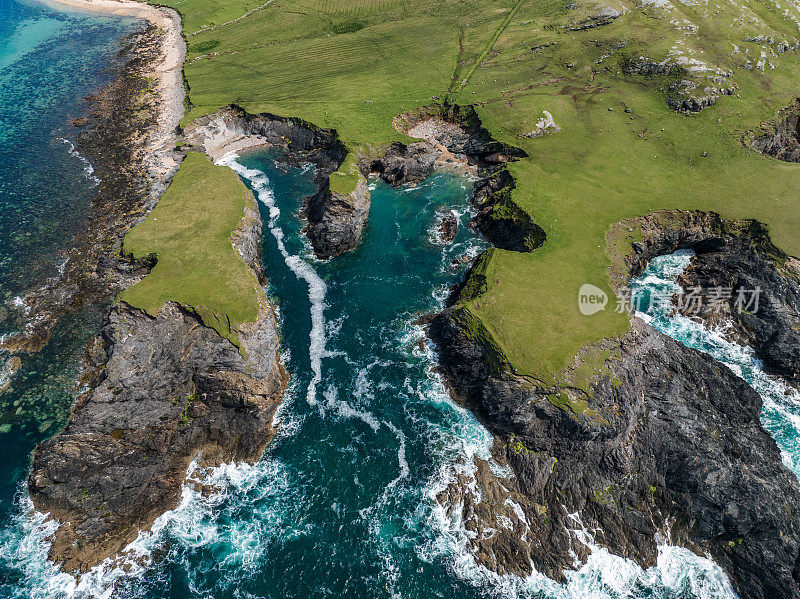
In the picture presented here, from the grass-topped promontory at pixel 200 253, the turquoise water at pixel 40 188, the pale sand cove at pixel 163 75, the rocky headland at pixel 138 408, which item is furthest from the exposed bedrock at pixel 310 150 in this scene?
the turquoise water at pixel 40 188

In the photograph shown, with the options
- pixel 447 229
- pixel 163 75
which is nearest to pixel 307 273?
pixel 447 229

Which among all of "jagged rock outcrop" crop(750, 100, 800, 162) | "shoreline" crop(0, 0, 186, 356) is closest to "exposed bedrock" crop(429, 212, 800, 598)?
"jagged rock outcrop" crop(750, 100, 800, 162)

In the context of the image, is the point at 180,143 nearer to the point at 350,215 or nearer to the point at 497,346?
the point at 350,215

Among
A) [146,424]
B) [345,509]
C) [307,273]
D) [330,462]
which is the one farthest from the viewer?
[307,273]

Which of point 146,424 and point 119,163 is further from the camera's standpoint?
point 119,163

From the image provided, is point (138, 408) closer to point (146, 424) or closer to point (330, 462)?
point (146, 424)

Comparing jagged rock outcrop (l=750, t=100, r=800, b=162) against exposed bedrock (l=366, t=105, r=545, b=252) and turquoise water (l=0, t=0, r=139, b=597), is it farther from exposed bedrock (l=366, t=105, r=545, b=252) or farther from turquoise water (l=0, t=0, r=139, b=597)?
turquoise water (l=0, t=0, r=139, b=597)
